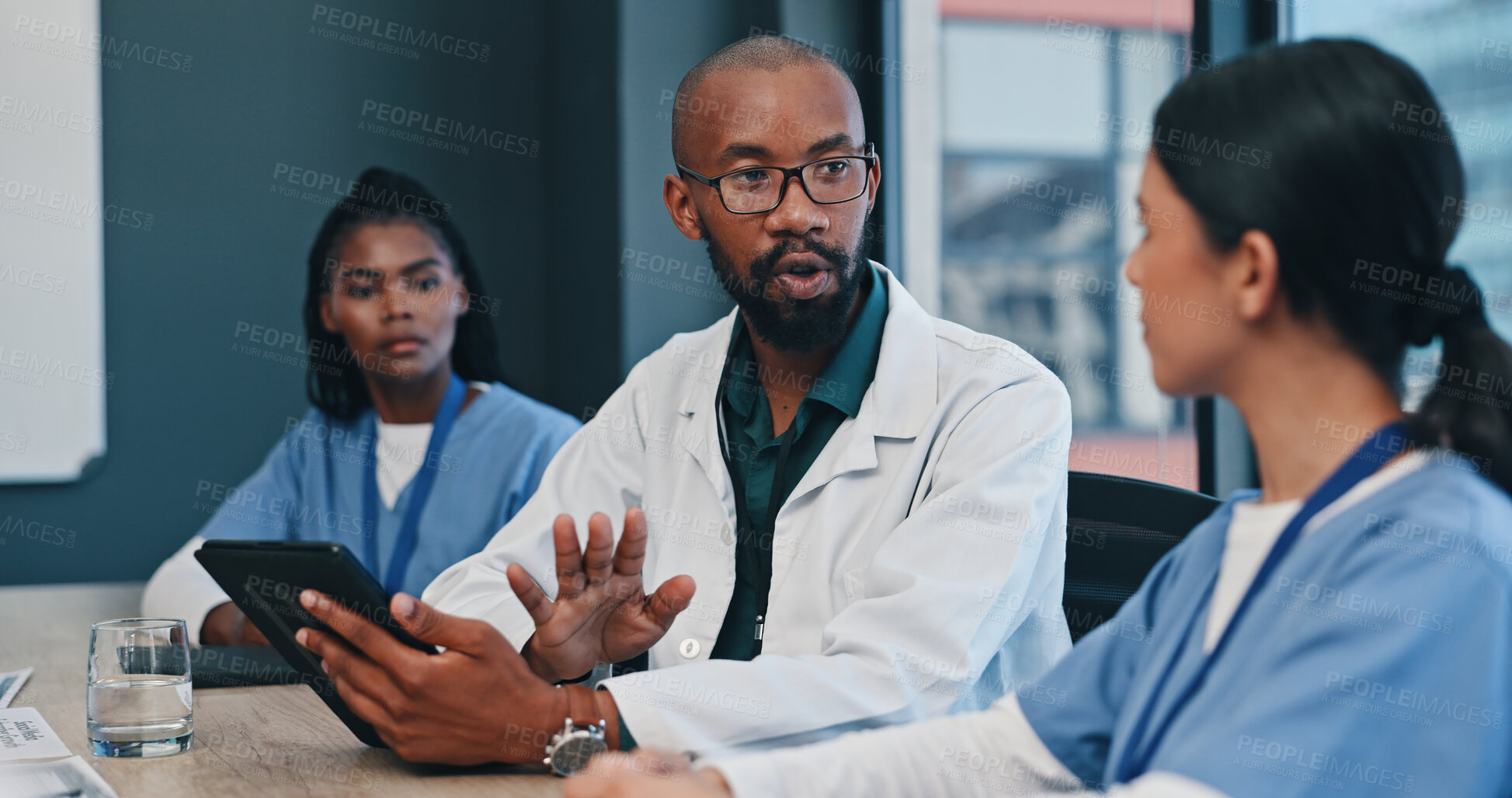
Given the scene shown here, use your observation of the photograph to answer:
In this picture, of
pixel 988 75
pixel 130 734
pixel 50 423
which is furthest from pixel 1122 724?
pixel 50 423

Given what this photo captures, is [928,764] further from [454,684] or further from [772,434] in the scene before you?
[772,434]

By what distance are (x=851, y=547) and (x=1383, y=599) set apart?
860mm

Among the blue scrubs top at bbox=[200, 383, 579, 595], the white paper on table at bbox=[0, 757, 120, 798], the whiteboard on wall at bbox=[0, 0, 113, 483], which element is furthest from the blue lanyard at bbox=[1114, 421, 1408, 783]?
the whiteboard on wall at bbox=[0, 0, 113, 483]

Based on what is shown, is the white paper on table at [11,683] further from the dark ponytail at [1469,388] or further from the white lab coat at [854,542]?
the dark ponytail at [1469,388]

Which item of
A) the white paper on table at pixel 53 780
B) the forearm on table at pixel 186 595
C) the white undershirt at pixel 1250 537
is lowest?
the forearm on table at pixel 186 595

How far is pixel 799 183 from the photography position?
1621mm

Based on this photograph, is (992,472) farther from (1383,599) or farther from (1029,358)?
(1383,599)

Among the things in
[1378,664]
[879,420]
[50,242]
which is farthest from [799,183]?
[50,242]

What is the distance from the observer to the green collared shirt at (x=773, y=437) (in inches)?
63.6

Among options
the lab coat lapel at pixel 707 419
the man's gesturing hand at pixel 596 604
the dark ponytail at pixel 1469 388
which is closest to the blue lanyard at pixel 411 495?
the lab coat lapel at pixel 707 419

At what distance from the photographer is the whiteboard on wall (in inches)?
127

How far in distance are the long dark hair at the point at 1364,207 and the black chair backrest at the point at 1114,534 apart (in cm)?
65

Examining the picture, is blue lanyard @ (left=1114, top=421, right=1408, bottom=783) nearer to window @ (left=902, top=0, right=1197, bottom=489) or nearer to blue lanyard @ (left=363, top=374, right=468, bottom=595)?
window @ (left=902, top=0, right=1197, bottom=489)

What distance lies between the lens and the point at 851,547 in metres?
1.54
